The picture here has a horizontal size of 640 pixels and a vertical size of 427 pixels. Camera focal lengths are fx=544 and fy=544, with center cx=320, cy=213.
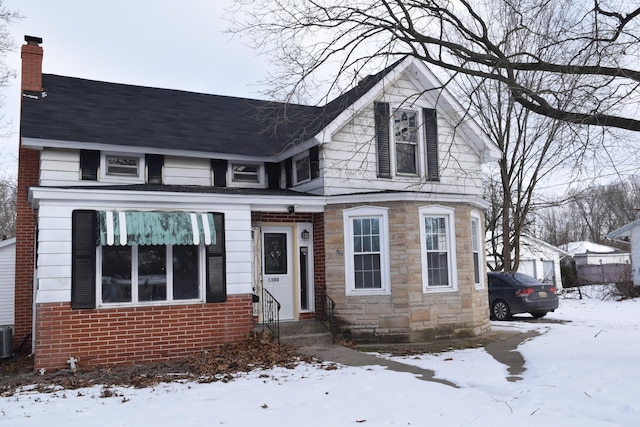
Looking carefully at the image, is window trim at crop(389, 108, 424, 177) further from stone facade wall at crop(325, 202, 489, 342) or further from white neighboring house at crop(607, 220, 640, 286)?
white neighboring house at crop(607, 220, 640, 286)

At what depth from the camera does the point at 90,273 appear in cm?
969

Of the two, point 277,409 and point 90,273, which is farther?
point 90,273

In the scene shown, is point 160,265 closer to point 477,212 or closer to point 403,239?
point 403,239

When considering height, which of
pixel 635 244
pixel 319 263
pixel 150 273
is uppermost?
pixel 635 244

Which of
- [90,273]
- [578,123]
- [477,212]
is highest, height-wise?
[578,123]

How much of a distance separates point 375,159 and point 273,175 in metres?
2.67

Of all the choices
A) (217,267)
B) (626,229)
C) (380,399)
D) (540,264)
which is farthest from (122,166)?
(540,264)

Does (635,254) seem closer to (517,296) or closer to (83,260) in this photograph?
(517,296)

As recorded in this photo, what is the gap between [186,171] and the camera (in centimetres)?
1267

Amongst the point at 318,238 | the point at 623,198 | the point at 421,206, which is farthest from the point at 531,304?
the point at 623,198

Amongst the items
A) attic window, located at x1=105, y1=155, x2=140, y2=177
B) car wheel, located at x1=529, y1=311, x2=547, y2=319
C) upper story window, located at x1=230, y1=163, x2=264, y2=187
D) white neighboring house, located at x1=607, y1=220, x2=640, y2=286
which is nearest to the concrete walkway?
car wheel, located at x1=529, y1=311, x2=547, y2=319

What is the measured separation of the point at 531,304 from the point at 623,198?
4230 centimetres

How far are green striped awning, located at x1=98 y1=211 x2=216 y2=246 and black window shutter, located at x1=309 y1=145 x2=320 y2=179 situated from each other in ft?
9.81

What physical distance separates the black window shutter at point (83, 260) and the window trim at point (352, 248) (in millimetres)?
5114
